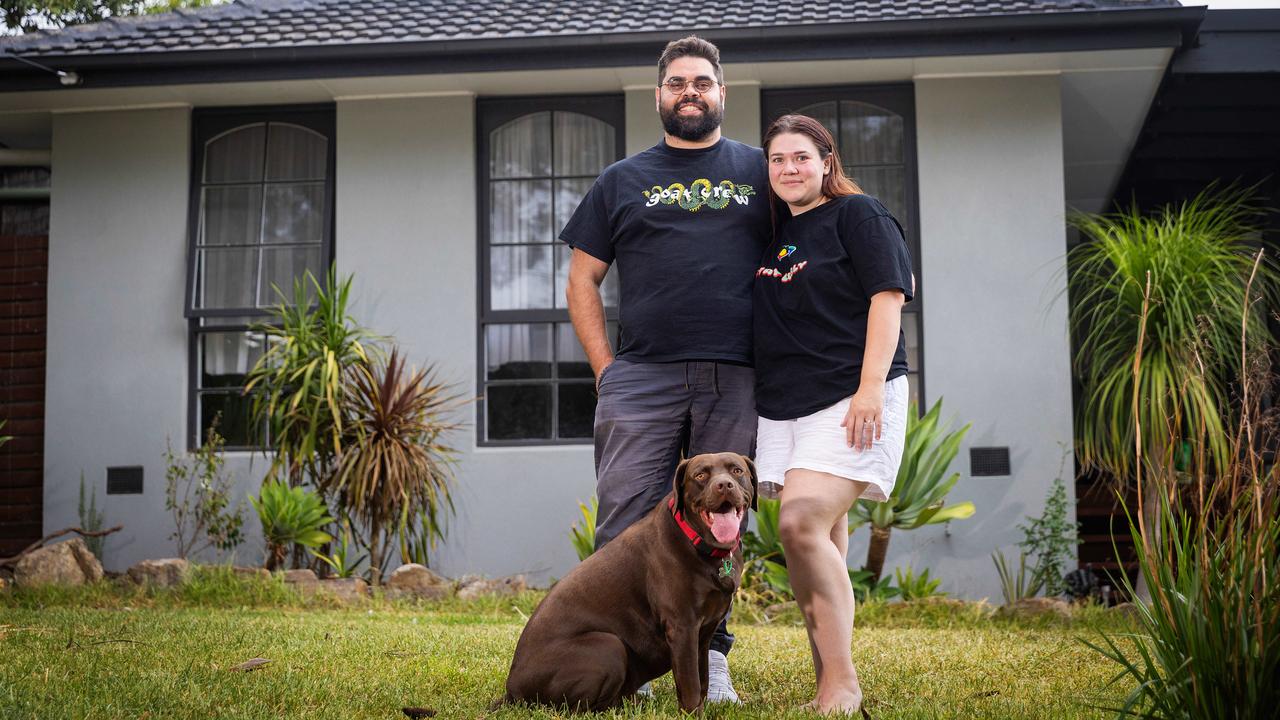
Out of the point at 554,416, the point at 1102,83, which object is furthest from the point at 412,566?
the point at 1102,83

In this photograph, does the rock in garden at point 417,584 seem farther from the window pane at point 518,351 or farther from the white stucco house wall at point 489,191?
the window pane at point 518,351

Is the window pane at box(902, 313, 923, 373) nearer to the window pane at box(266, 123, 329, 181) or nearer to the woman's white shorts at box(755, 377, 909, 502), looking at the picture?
the window pane at box(266, 123, 329, 181)

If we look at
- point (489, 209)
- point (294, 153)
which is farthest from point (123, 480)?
point (489, 209)

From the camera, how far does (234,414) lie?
8.36 meters

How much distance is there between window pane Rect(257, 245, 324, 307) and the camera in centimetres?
841

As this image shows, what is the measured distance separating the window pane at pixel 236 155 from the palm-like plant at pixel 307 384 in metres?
1.23

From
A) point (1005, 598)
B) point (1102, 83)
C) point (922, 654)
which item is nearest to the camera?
point (922, 654)

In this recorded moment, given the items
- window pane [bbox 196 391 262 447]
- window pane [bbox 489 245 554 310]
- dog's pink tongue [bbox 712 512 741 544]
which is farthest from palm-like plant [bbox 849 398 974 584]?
window pane [bbox 196 391 262 447]

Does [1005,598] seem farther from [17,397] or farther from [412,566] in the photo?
[17,397]

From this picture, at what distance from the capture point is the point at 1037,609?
20.2 feet

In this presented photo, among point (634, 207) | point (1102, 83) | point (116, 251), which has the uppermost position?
point (1102, 83)

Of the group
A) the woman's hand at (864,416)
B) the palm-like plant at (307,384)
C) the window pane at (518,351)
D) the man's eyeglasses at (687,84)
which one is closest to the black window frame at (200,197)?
the palm-like plant at (307,384)

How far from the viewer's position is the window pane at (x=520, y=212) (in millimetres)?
8273

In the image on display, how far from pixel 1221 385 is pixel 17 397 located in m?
8.29
